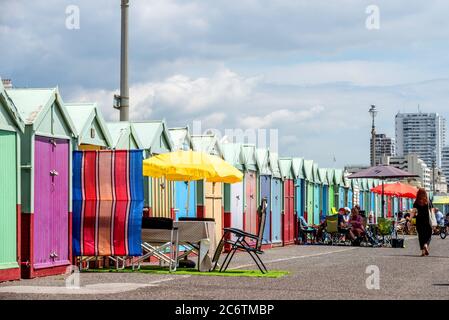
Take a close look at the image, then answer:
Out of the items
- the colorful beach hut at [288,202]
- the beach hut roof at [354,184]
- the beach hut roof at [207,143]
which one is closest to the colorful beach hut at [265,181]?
the colorful beach hut at [288,202]

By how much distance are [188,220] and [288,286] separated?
Result: 4.33m

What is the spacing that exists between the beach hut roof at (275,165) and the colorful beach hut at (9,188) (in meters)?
16.4

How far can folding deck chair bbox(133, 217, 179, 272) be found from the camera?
15.7m

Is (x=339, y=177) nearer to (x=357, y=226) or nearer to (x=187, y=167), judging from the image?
(x=357, y=226)

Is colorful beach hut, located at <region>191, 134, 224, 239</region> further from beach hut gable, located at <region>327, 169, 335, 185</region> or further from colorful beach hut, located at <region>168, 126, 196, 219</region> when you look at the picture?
beach hut gable, located at <region>327, 169, 335, 185</region>

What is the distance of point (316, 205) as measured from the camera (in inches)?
1448

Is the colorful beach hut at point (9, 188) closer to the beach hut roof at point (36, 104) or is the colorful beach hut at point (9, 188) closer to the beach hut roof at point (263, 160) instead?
the beach hut roof at point (36, 104)

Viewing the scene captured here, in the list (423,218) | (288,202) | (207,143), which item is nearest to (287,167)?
(288,202)

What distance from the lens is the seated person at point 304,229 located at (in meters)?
32.2

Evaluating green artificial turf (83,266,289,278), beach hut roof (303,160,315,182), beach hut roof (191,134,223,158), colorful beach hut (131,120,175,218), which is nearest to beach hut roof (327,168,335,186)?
beach hut roof (303,160,315,182)

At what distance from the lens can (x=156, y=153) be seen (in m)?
19.7

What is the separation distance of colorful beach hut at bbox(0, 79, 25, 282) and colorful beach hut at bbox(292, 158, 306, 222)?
64.7ft
